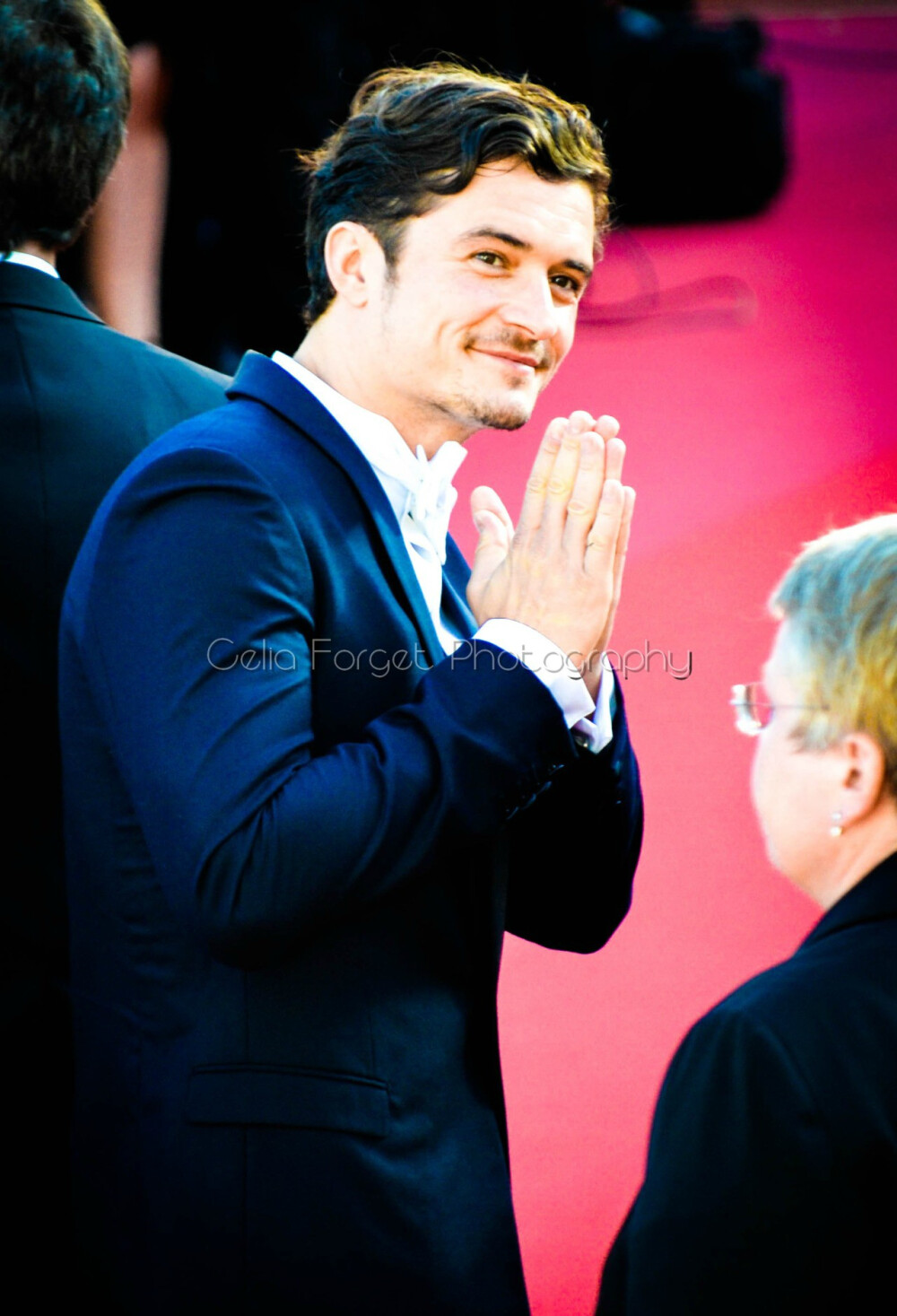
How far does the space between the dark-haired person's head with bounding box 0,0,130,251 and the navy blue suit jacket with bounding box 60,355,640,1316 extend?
39cm

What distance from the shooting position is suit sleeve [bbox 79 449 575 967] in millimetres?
1130

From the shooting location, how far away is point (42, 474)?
57.4 inches

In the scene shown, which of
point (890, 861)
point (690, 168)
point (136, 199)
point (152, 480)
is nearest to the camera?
point (890, 861)

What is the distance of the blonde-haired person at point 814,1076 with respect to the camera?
3.20 feet

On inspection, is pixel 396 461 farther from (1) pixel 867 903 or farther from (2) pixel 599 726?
(1) pixel 867 903

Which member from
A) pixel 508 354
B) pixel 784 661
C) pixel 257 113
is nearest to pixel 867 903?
pixel 784 661

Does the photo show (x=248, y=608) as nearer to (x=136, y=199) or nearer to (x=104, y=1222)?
(x=104, y=1222)

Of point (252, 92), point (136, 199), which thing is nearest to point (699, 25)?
point (252, 92)

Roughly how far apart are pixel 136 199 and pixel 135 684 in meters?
2.51

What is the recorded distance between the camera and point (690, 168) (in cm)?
498

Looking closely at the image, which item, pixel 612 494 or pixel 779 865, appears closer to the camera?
pixel 779 865

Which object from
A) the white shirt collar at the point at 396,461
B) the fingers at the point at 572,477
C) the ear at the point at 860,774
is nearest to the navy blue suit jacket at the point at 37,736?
the white shirt collar at the point at 396,461

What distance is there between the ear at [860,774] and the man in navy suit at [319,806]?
0.23 metres

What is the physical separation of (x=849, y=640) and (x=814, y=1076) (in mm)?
324
